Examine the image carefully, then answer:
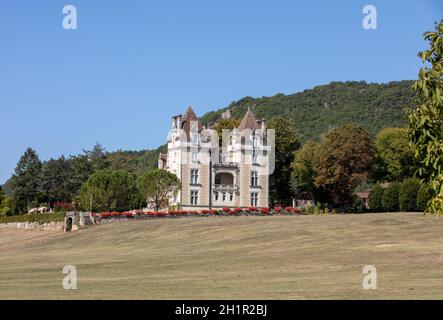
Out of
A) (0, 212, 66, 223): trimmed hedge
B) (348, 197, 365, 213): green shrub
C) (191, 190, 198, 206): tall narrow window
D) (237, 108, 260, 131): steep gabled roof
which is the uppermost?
(237, 108, 260, 131): steep gabled roof

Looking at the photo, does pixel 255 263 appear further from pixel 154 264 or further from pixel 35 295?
pixel 35 295

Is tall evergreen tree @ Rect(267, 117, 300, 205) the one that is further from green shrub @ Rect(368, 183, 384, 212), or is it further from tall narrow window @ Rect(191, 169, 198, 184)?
green shrub @ Rect(368, 183, 384, 212)

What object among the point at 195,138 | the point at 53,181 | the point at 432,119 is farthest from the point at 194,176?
the point at 432,119

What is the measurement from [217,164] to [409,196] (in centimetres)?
2809

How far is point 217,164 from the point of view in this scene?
108 m

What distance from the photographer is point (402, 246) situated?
42219 mm

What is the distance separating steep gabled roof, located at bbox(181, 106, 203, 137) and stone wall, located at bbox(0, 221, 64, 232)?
23270 millimetres

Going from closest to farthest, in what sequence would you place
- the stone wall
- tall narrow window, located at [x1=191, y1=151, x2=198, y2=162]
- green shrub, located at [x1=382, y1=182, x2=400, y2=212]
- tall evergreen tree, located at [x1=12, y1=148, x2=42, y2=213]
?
the stone wall
green shrub, located at [x1=382, y1=182, x2=400, y2=212]
tall narrow window, located at [x1=191, y1=151, x2=198, y2=162]
tall evergreen tree, located at [x1=12, y1=148, x2=42, y2=213]

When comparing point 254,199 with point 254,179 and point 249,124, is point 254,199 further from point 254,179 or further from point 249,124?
point 249,124

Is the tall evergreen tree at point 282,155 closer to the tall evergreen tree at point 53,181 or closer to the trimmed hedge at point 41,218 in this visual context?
the trimmed hedge at point 41,218

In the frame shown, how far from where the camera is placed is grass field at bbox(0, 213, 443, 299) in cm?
2622

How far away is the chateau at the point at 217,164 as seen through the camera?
10462cm

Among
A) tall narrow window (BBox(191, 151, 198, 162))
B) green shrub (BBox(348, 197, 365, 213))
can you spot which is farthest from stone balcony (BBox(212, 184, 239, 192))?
green shrub (BBox(348, 197, 365, 213))
